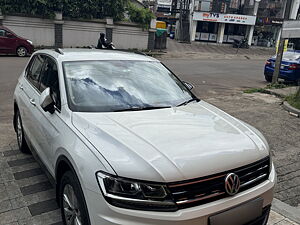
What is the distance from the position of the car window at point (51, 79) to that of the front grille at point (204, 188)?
1603 millimetres

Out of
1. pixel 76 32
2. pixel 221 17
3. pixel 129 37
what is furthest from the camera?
pixel 221 17

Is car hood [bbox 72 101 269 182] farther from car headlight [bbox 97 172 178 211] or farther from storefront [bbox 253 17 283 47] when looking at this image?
storefront [bbox 253 17 283 47]

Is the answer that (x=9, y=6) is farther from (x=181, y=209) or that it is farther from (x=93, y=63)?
(x=181, y=209)

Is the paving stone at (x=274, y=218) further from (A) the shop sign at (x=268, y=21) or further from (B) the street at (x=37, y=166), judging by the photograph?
(A) the shop sign at (x=268, y=21)

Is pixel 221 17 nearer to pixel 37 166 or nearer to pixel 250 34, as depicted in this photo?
pixel 250 34

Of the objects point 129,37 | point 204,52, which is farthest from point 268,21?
point 129,37

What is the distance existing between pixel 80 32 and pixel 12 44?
695 cm

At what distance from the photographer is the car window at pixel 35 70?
13.6 feet

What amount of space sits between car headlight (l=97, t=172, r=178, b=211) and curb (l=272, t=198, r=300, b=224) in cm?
184

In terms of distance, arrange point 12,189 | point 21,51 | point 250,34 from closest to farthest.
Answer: point 12,189 < point 21,51 < point 250,34

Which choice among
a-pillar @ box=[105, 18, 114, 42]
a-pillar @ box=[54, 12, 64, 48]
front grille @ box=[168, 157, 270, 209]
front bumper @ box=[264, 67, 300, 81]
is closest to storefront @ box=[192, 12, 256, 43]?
a-pillar @ box=[105, 18, 114, 42]

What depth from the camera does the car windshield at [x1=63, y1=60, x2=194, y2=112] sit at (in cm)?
319

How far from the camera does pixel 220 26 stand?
128ft

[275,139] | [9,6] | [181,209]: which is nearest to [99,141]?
[181,209]
